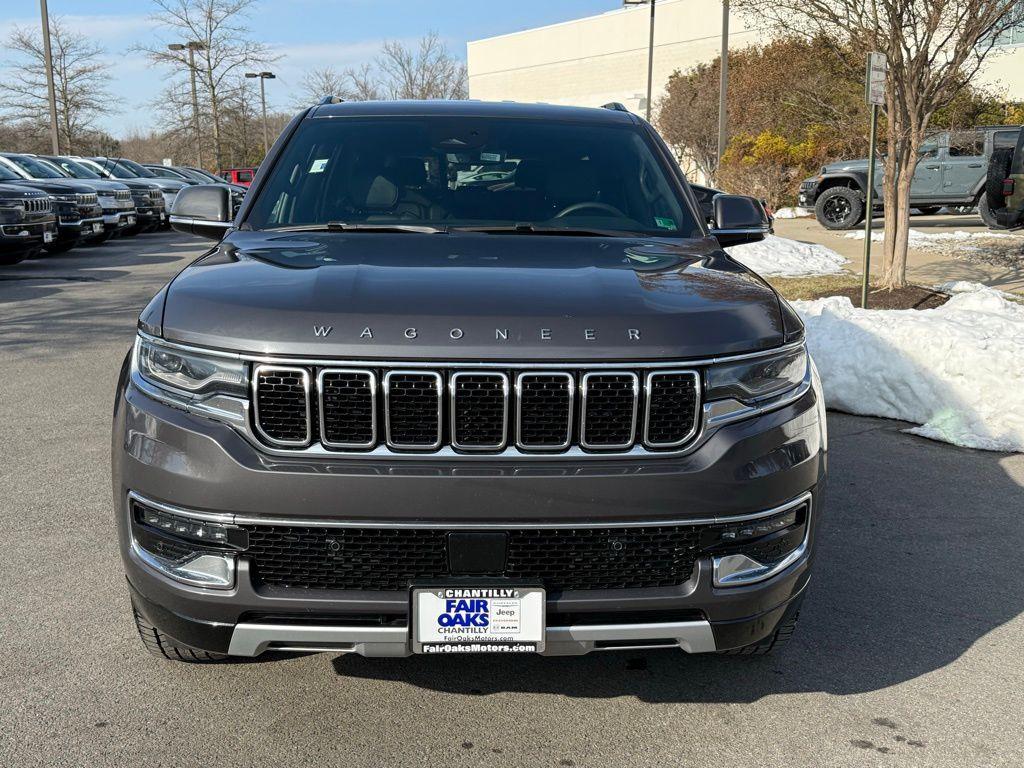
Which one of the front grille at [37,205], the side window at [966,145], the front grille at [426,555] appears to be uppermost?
the side window at [966,145]

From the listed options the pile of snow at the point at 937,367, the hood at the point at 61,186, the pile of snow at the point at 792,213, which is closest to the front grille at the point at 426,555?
the pile of snow at the point at 937,367

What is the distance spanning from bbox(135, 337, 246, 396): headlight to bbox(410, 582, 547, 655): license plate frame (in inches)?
28.8

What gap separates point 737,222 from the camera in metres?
4.53

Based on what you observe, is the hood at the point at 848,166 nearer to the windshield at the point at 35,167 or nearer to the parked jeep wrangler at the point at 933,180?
the parked jeep wrangler at the point at 933,180

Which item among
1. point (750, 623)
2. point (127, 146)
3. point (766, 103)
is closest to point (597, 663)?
point (750, 623)

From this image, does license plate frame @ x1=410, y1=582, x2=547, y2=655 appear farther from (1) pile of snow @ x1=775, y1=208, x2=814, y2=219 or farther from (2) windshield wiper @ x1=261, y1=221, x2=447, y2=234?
(1) pile of snow @ x1=775, y1=208, x2=814, y2=219

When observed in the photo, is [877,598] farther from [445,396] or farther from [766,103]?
[766,103]

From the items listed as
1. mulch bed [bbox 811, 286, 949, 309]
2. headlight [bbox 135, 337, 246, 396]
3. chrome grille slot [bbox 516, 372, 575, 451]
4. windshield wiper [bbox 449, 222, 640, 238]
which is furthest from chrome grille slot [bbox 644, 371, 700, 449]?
mulch bed [bbox 811, 286, 949, 309]

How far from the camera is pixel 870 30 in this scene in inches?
439

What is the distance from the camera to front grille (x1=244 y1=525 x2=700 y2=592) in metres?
2.74

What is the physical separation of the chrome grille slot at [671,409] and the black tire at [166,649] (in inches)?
59.1

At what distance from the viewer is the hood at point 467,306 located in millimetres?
2760

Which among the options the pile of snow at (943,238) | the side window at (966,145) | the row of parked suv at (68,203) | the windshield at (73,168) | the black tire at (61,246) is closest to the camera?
the row of parked suv at (68,203)

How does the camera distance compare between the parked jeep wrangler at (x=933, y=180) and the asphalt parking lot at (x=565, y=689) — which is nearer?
the asphalt parking lot at (x=565, y=689)
